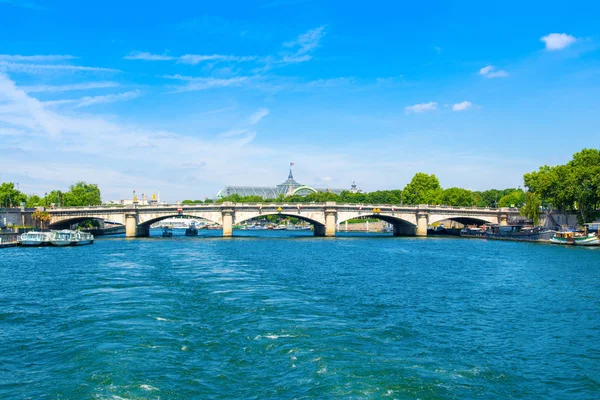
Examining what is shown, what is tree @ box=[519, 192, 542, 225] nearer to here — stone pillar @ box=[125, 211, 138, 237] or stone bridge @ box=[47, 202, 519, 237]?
stone bridge @ box=[47, 202, 519, 237]

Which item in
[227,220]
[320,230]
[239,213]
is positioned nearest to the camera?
[227,220]

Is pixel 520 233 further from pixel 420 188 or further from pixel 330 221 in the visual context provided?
pixel 420 188

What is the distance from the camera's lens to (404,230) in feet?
419

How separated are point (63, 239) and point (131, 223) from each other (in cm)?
2329

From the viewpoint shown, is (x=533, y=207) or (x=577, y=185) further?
(x=533, y=207)

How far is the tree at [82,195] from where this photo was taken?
148 metres

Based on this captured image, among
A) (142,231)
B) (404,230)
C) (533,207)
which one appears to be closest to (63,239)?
(142,231)

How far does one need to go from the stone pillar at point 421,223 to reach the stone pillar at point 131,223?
61436 mm

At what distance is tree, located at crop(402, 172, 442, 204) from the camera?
6329 inches

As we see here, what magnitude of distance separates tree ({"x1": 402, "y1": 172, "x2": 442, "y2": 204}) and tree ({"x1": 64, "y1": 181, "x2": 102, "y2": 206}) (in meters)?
96.9

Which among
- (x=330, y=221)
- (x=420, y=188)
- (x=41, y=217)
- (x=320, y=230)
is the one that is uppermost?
(x=420, y=188)

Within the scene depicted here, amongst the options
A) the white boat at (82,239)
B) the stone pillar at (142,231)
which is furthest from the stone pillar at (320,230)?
the white boat at (82,239)

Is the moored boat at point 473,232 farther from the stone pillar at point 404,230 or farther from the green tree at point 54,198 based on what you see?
the green tree at point 54,198

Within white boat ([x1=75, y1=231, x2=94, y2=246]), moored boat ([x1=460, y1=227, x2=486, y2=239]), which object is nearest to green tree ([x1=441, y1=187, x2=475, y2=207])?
moored boat ([x1=460, y1=227, x2=486, y2=239])
